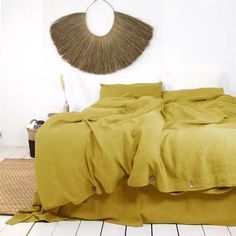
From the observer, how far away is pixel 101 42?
4094 mm

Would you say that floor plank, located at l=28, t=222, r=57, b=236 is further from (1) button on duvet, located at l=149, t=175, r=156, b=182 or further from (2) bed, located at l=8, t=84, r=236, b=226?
(1) button on duvet, located at l=149, t=175, r=156, b=182

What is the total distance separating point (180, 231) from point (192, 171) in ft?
1.26

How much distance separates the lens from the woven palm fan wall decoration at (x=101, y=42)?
405cm

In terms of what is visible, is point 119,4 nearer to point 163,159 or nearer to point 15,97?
point 15,97

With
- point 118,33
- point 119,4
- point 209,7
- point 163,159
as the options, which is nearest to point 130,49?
point 118,33

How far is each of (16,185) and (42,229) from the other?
0.88m

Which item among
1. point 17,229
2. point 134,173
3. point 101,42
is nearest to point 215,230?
point 134,173

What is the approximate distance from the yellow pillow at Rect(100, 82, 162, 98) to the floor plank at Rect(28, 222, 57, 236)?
6.21ft

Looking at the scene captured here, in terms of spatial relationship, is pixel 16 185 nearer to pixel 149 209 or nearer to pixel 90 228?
pixel 90 228

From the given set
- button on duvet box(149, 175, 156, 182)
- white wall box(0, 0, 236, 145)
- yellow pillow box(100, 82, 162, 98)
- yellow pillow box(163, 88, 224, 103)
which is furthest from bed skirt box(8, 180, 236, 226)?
white wall box(0, 0, 236, 145)

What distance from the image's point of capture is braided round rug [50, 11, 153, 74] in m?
4.05

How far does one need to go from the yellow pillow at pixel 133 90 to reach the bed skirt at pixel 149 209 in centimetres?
174

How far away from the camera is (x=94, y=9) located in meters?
4.09

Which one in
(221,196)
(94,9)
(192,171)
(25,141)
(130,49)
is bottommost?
(25,141)
